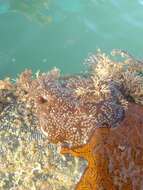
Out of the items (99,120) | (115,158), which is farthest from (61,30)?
(115,158)

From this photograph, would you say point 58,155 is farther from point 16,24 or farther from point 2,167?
point 16,24

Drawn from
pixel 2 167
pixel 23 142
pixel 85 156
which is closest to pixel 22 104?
pixel 23 142

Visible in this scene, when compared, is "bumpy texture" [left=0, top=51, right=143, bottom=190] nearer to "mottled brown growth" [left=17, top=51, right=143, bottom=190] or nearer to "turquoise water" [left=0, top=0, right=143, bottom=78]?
"mottled brown growth" [left=17, top=51, right=143, bottom=190]

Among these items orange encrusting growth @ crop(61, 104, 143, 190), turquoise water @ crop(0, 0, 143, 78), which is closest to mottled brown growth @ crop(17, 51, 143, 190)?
orange encrusting growth @ crop(61, 104, 143, 190)

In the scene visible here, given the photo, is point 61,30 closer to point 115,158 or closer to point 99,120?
point 99,120

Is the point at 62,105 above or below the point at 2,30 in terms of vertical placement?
below

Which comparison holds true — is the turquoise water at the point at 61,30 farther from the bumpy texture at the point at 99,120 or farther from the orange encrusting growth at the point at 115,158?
the orange encrusting growth at the point at 115,158
